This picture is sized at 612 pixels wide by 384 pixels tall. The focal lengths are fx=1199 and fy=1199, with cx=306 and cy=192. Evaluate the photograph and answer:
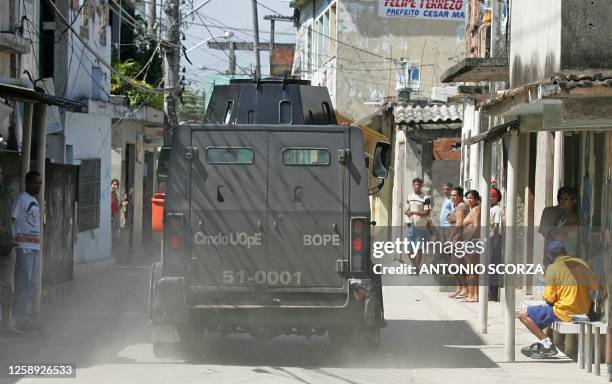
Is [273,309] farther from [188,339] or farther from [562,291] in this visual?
[562,291]

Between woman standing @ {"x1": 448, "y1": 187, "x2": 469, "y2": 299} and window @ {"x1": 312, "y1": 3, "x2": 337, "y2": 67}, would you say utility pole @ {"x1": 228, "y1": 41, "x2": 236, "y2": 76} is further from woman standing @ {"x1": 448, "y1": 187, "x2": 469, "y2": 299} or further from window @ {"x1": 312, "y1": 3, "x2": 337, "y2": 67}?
woman standing @ {"x1": 448, "y1": 187, "x2": 469, "y2": 299}

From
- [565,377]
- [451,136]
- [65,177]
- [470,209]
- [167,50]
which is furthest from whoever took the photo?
[451,136]

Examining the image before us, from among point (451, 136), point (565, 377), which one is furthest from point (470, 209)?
point (451, 136)

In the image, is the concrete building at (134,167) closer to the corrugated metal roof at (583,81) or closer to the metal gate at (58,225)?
the metal gate at (58,225)

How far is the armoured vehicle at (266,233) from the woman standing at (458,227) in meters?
8.30

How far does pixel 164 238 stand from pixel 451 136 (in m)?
19.4

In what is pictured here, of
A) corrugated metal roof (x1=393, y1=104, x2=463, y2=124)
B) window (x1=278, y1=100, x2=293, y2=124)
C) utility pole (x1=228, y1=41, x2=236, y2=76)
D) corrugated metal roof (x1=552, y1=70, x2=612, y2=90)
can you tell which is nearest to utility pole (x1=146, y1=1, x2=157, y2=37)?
corrugated metal roof (x1=393, y1=104, x2=463, y2=124)

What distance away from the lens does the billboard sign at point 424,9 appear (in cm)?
4047

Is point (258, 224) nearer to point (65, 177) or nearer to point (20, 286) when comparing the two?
point (20, 286)

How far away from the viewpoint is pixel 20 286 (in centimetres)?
1365

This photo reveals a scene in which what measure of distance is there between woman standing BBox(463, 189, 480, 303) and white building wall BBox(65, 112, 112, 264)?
8.34 meters

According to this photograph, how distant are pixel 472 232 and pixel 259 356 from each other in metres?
7.61

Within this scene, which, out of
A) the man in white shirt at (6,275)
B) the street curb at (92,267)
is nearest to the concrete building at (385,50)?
the street curb at (92,267)

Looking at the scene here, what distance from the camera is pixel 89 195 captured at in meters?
25.8
